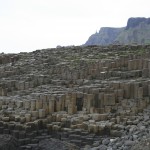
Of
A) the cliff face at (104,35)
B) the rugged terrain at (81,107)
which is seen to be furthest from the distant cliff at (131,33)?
the rugged terrain at (81,107)

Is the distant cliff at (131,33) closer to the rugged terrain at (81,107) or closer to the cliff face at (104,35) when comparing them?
the cliff face at (104,35)

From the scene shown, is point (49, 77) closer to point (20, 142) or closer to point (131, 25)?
point (20, 142)

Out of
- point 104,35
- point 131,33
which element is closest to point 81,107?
point 131,33

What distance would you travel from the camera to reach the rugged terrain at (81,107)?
40.7 ft

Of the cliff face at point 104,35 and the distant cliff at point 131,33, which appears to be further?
the cliff face at point 104,35

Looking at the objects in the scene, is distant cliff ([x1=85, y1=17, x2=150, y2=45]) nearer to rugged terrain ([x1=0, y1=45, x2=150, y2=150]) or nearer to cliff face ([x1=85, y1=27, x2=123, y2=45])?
cliff face ([x1=85, y1=27, x2=123, y2=45])

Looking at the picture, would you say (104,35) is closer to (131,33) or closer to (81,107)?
(131,33)

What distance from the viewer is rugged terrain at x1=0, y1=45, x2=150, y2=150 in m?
12.4

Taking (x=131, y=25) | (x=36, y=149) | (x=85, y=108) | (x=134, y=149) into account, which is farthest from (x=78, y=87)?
(x=131, y=25)

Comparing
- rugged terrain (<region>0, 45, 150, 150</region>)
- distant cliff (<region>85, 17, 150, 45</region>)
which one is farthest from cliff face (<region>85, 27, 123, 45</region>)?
rugged terrain (<region>0, 45, 150, 150</region>)

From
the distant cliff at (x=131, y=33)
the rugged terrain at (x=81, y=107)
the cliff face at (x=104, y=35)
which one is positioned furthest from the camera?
the cliff face at (x=104, y=35)

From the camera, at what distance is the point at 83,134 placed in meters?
12.7

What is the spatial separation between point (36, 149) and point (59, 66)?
7836 millimetres

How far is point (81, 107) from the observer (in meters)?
14.4
